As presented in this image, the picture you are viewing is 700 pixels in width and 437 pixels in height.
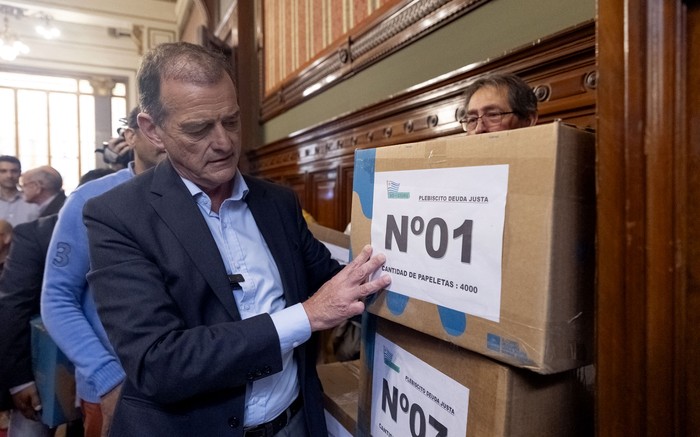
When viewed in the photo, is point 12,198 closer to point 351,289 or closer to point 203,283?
point 203,283

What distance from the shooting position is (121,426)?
3.03 feet

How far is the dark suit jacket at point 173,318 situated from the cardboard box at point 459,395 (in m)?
0.22

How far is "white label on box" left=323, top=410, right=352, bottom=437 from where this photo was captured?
40.9 inches

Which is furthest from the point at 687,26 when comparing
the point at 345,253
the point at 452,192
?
the point at 345,253

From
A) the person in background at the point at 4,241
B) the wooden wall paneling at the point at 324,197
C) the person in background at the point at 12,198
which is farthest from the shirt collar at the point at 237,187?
the person in background at the point at 12,198

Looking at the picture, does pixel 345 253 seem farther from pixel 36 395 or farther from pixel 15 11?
pixel 15 11

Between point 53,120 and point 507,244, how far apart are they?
31.6 feet

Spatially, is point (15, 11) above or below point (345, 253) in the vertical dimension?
above

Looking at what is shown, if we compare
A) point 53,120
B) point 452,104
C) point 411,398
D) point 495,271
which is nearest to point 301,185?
point 452,104

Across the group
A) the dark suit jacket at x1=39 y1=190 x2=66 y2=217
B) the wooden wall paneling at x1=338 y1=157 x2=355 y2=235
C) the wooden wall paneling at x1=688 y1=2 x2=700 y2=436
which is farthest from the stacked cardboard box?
the dark suit jacket at x1=39 y1=190 x2=66 y2=217

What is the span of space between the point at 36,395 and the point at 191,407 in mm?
1087

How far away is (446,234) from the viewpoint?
66 centimetres

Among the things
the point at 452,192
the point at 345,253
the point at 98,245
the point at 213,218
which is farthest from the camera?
the point at 345,253

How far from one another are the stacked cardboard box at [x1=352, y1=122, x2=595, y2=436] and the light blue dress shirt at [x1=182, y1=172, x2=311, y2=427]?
31 cm
